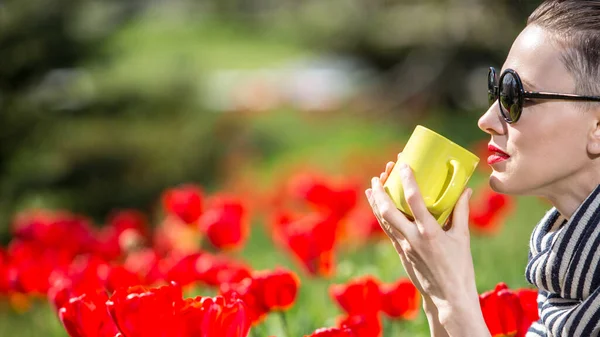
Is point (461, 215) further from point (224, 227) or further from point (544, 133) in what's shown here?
point (224, 227)

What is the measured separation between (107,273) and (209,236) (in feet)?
A: 2.23

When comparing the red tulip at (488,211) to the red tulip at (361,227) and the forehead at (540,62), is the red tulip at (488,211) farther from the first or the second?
the forehead at (540,62)

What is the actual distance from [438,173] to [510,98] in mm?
182

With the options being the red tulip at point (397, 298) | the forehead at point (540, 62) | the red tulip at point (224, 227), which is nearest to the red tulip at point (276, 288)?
the red tulip at point (397, 298)

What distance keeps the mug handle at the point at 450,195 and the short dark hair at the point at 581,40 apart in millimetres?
247

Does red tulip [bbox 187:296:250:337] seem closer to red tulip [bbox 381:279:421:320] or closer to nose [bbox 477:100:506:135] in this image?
nose [bbox 477:100:506:135]

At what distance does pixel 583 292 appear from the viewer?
162 centimetres

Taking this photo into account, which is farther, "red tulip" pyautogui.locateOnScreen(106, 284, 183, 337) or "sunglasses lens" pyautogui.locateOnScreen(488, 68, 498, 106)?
"sunglasses lens" pyautogui.locateOnScreen(488, 68, 498, 106)

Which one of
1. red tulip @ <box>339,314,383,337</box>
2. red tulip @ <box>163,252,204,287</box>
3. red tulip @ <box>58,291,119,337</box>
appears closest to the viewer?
red tulip @ <box>58,291,119,337</box>

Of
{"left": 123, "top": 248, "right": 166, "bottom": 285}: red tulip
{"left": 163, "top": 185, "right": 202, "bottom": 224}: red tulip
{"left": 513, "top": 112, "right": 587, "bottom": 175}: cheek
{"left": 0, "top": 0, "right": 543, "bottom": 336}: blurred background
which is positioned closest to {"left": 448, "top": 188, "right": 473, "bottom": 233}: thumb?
{"left": 513, "top": 112, "right": 587, "bottom": 175}: cheek

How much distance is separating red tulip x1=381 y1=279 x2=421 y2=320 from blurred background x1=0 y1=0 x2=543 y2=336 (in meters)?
0.42

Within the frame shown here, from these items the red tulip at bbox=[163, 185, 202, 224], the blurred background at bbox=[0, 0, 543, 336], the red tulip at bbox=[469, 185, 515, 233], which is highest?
the blurred background at bbox=[0, 0, 543, 336]

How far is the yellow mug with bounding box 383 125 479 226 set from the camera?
1646 mm

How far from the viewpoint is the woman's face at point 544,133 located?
163 centimetres
